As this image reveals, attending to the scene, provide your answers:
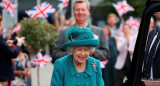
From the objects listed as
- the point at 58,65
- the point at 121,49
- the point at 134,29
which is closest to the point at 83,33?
the point at 58,65

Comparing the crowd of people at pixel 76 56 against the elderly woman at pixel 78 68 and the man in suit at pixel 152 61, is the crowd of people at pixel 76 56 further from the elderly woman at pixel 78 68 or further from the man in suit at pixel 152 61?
the man in suit at pixel 152 61

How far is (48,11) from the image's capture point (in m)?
8.27

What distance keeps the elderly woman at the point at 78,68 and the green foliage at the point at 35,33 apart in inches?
181

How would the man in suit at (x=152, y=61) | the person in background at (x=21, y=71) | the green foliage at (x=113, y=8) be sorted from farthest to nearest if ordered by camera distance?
the green foliage at (x=113, y=8) → the person in background at (x=21, y=71) → the man in suit at (x=152, y=61)

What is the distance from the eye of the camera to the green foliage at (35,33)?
841 centimetres

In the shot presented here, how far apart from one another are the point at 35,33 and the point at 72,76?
467 cm

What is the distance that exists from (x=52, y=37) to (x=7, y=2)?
1.40m

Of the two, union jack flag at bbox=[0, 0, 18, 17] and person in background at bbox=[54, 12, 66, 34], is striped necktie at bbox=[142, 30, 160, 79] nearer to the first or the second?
union jack flag at bbox=[0, 0, 18, 17]

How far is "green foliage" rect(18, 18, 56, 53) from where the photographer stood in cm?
841

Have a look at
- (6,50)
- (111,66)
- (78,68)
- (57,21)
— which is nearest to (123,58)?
(111,66)

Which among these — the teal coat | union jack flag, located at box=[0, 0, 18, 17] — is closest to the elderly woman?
the teal coat

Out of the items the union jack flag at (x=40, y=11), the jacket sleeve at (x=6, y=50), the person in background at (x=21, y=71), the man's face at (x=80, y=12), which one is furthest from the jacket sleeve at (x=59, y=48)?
the union jack flag at (x=40, y=11)

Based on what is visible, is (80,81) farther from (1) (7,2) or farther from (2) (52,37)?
(2) (52,37)

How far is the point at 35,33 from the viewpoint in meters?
8.39
